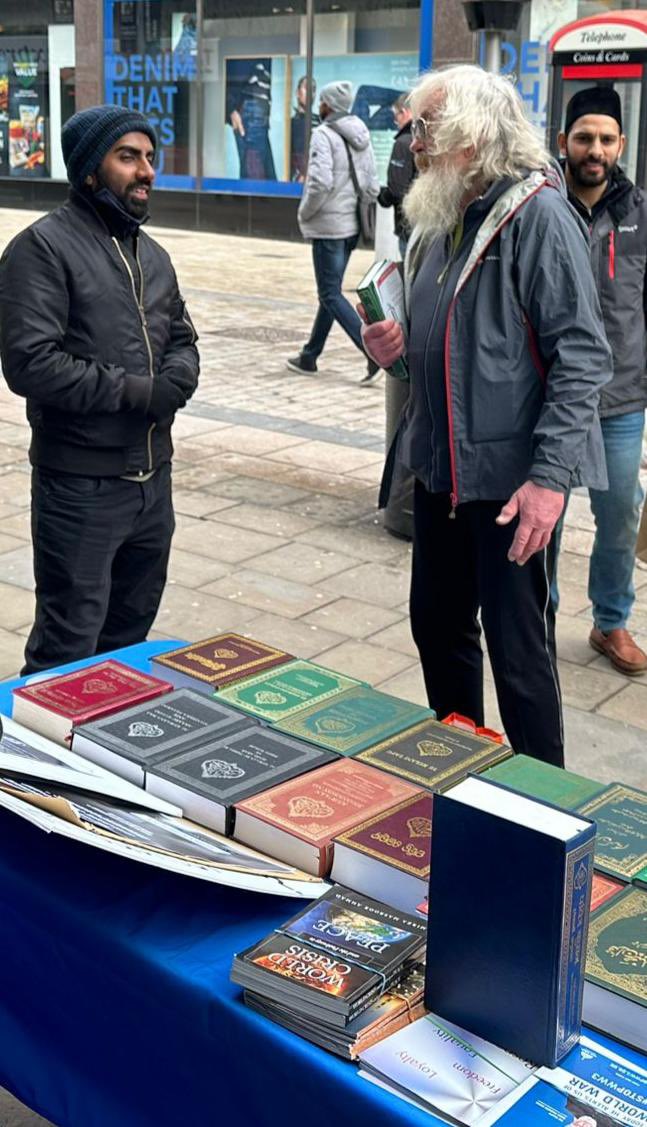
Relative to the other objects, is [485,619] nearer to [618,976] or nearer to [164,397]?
[164,397]

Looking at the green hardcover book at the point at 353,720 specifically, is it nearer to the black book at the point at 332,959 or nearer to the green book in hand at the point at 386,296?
the black book at the point at 332,959

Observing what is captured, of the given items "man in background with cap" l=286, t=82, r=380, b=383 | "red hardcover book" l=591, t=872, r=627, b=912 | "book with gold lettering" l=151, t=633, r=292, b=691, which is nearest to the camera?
"red hardcover book" l=591, t=872, r=627, b=912

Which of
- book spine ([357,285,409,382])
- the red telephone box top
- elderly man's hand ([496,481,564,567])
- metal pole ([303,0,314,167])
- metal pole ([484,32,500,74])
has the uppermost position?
metal pole ([303,0,314,167])

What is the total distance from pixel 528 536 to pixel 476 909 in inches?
63.4

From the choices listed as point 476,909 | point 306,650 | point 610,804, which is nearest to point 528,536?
point 610,804

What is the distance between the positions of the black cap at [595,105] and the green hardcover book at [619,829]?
280 cm

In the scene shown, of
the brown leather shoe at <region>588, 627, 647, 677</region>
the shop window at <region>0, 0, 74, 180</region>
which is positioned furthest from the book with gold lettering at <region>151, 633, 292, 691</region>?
the shop window at <region>0, 0, 74, 180</region>

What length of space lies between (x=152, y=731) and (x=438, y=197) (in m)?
1.60

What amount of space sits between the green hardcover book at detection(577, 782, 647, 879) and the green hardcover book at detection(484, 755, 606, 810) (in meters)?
0.02

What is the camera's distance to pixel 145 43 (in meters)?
21.4

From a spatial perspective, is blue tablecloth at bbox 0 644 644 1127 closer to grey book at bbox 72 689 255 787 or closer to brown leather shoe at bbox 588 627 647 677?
grey book at bbox 72 689 255 787

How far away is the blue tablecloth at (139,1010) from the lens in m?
1.64

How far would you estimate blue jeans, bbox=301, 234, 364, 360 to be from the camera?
32.9 feet

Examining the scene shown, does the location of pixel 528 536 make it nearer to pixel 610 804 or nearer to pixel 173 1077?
pixel 610 804
